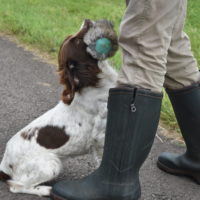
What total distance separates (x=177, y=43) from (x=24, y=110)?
2.01 meters

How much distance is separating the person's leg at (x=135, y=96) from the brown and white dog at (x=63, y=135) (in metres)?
0.31

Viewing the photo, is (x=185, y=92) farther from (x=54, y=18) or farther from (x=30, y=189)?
(x=54, y=18)

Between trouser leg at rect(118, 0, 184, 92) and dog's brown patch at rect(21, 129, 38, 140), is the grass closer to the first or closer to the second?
dog's brown patch at rect(21, 129, 38, 140)

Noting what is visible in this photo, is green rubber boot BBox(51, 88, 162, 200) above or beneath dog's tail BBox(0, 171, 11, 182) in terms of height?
above

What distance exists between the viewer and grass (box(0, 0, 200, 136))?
7059 millimetres

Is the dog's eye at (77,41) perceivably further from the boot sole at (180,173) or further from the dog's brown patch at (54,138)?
the boot sole at (180,173)

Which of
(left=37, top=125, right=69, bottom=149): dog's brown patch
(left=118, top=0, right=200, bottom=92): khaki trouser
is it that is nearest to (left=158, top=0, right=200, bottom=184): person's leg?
(left=118, top=0, right=200, bottom=92): khaki trouser

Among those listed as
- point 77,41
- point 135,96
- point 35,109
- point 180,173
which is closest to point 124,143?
point 135,96

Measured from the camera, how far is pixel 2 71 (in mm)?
6082

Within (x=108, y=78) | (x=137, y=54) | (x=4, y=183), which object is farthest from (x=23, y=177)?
A: (x=137, y=54)

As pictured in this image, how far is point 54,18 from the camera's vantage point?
831 centimetres

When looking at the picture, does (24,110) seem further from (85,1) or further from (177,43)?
(85,1)

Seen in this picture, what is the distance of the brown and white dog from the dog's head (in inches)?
0.6

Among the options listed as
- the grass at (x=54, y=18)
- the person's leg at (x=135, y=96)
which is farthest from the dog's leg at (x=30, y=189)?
the grass at (x=54, y=18)
